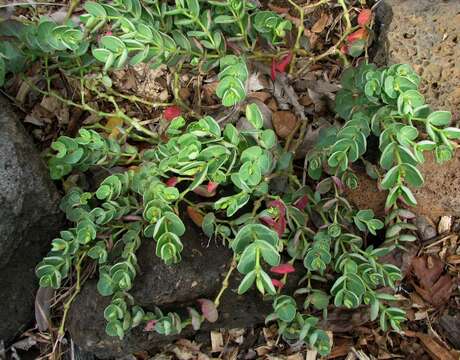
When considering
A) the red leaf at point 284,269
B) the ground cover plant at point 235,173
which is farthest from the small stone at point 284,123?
the red leaf at point 284,269

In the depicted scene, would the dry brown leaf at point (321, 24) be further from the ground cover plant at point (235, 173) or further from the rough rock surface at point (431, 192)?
the rough rock surface at point (431, 192)

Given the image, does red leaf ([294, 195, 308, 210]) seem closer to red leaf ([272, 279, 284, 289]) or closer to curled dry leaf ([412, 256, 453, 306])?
red leaf ([272, 279, 284, 289])

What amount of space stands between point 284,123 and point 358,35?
17.5 inches

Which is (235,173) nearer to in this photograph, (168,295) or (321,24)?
(168,295)

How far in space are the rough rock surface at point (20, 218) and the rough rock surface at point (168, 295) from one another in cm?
25

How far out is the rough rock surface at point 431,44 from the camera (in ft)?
6.96

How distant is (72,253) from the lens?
2.04 meters

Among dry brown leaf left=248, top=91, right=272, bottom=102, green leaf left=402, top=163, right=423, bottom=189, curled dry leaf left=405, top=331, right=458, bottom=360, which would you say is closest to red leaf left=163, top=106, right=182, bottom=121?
dry brown leaf left=248, top=91, right=272, bottom=102

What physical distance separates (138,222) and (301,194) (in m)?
0.58

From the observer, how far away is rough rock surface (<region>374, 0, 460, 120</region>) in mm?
2121

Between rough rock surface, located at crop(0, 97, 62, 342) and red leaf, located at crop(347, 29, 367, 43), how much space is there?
1.26 meters

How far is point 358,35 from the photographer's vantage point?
2320mm

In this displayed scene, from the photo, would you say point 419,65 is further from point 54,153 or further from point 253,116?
point 54,153

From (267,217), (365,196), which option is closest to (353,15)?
(365,196)
